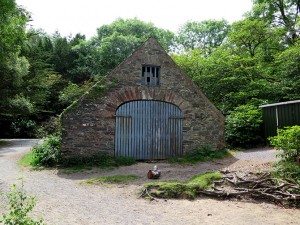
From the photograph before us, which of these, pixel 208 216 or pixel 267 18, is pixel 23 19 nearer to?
pixel 208 216

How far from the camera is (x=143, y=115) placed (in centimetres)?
1200

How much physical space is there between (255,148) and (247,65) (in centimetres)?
826

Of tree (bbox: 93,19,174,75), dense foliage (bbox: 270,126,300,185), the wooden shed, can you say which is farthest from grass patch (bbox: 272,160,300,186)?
tree (bbox: 93,19,174,75)

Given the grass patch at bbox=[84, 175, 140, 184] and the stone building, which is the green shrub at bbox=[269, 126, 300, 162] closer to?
the stone building

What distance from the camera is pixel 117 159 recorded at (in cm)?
1115

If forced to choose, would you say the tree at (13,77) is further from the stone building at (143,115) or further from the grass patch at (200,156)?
the grass patch at (200,156)

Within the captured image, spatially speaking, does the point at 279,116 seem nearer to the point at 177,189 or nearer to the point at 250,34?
the point at 177,189

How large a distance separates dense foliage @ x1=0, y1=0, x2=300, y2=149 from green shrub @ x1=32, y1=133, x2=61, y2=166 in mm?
2875

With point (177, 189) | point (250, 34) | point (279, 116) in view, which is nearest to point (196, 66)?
point (250, 34)

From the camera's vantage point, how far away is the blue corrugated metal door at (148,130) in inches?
458

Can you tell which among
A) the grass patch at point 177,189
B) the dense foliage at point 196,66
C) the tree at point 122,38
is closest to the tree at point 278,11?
the dense foliage at point 196,66

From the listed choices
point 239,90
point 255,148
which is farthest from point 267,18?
point 255,148

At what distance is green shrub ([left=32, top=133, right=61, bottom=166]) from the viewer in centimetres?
1084

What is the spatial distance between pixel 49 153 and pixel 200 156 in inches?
260
